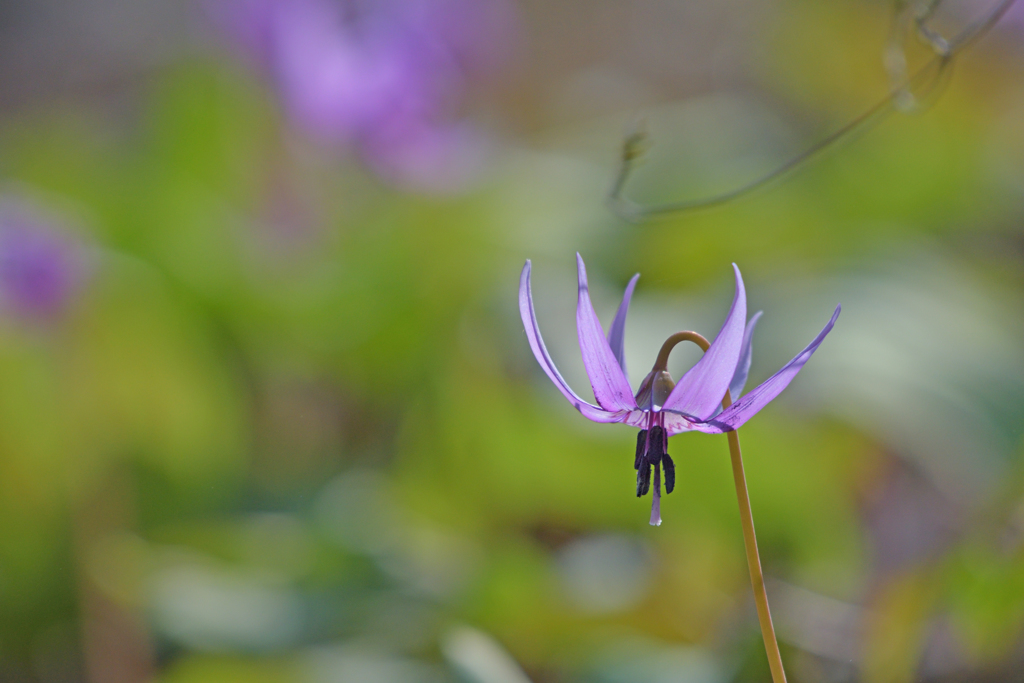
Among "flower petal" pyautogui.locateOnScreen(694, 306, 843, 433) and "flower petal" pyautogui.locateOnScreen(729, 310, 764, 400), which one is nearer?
"flower petal" pyautogui.locateOnScreen(694, 306, 843, 433)

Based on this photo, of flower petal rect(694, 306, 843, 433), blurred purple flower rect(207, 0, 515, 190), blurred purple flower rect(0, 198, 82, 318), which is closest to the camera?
flower petal rect(694, 306, 843, 433)

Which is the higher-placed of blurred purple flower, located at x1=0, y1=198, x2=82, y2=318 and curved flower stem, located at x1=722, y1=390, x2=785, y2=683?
blurred purple flower, located at x1=0, y1=198, x2=82, y2=318

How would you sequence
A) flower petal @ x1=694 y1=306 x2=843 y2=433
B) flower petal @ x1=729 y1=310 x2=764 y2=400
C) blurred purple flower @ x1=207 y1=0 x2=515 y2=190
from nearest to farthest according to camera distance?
flower petal @ x1=694 y1=306 x2=843 y2=433
flower petal @ x1=729 y1=310 x2=764 y2=400
blurred purple flower @ x1=207 y1=0 x2=515 y2=190

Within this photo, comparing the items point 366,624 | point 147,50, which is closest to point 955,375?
point 366,624

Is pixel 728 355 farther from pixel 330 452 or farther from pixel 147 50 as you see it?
pixel 147 50

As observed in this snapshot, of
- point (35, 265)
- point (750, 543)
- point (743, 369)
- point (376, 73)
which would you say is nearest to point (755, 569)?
point (750, 543)

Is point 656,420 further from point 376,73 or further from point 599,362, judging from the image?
point 376,73

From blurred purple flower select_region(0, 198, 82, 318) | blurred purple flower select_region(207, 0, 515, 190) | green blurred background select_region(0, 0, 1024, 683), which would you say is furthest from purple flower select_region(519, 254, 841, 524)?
blurred purple flower select_region(207, 0, 515, 190)

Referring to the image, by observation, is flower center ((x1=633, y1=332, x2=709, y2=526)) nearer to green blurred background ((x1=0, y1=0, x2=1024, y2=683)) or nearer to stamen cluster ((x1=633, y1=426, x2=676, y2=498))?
stamen cluster ((x1=633, y1=426, x2=676, y2=498))
